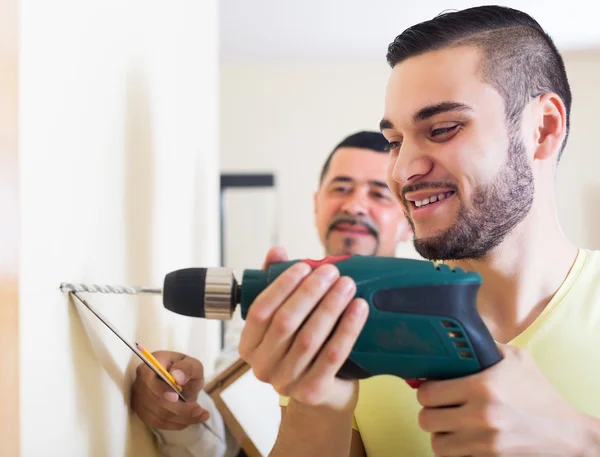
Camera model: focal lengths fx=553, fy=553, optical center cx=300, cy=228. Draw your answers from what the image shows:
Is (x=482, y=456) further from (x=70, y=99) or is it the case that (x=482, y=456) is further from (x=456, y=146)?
(x=70, y=99)

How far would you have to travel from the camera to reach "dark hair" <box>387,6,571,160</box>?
735 millimetres

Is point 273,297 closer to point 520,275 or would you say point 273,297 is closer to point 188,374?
point 188,374

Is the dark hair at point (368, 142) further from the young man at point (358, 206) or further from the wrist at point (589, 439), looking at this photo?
the wrist at point (589, 439)

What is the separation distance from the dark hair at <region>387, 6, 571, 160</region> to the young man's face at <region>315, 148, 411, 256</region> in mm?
581

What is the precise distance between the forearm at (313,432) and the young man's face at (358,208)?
751mm

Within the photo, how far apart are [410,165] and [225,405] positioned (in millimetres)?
474

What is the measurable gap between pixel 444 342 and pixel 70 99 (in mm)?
385

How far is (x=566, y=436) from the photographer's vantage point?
52 cm

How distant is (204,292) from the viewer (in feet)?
1.58

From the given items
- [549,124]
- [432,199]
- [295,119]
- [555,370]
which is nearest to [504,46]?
[549,124]

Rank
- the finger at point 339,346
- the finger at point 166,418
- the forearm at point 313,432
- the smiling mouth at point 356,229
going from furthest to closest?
the smiling mouth at point 356,229, the finger at point 166,418, the forearm at point 313,432, the finger at point 339,346

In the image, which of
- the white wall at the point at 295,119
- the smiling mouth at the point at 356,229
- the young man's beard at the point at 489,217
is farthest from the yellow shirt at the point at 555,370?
the white wall at the point at 295,119

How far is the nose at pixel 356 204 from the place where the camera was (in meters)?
1.34

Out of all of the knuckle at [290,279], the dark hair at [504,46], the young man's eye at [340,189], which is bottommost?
the knuckle at [290,279]
